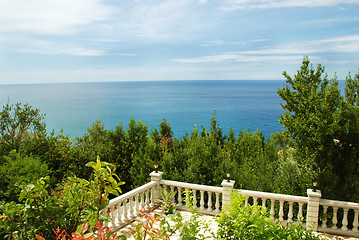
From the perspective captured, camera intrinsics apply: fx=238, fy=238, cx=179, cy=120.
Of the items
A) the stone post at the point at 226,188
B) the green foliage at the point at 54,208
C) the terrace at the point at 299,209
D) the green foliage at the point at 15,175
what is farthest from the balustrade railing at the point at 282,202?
the green foliage at the point at 15,175

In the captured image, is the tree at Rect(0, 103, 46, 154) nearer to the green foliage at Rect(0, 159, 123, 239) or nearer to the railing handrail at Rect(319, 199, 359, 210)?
the green foliage at Rect(0, 159, 123, 239)

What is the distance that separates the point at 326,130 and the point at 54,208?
23.2 ft

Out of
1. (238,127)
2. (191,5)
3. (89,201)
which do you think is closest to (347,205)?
(89,201)

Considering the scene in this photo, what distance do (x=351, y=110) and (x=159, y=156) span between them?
315 inches

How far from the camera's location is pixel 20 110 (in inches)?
683

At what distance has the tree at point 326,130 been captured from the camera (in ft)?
23.2

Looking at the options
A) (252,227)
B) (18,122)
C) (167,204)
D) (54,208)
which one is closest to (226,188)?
(167,204)

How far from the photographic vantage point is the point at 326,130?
6.89m

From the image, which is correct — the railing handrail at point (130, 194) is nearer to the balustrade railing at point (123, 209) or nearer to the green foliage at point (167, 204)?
the balustrade railing at point (123, 209)

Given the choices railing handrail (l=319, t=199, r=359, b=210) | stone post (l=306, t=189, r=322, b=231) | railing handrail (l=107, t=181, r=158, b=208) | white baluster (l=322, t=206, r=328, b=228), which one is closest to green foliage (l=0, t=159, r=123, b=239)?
railing handrail (l=107, t=181, r=158, b=208)

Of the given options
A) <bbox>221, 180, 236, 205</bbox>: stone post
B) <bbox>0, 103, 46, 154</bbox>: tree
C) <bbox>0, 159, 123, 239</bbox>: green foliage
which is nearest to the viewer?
<bbox>0, 159, 123, 239</bbox>: green foliage

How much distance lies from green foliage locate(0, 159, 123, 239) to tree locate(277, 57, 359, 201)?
6424 mm

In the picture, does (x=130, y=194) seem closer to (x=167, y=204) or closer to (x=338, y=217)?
(x=167, y=204)

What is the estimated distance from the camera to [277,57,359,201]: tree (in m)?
7.06
